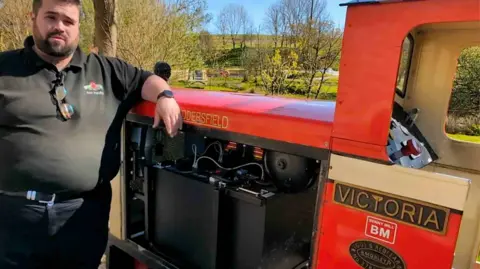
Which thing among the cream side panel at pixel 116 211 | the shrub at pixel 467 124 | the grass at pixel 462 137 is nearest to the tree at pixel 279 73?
the shrub at pixel 467 124

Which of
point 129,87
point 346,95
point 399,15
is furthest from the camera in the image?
point 129,87

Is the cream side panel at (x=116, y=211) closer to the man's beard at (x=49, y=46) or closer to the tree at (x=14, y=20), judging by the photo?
the man's beard at (x=49, y=46)

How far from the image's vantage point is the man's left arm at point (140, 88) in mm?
2232

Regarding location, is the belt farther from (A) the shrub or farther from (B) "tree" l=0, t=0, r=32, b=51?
(B) "tree" l=0, t=0, r=32, b=51

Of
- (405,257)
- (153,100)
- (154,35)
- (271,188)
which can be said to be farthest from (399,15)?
(154,35)

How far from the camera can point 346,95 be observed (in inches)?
59.8

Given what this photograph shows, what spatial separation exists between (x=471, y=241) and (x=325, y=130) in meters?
→ 1.41

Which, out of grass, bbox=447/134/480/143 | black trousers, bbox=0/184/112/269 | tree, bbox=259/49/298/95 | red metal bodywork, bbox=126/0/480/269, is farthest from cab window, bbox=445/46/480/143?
tree, bbox=259/49/298/95

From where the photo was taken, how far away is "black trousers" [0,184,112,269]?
2078 millimetres

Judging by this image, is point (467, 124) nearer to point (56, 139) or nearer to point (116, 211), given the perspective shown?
point (116, 211)

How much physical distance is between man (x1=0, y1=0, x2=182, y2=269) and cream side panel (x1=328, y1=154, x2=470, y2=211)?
1.07 metres

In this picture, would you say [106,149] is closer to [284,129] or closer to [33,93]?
[33,93]

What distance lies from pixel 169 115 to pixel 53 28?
83cm

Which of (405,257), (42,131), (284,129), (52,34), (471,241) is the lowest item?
(471,241)
